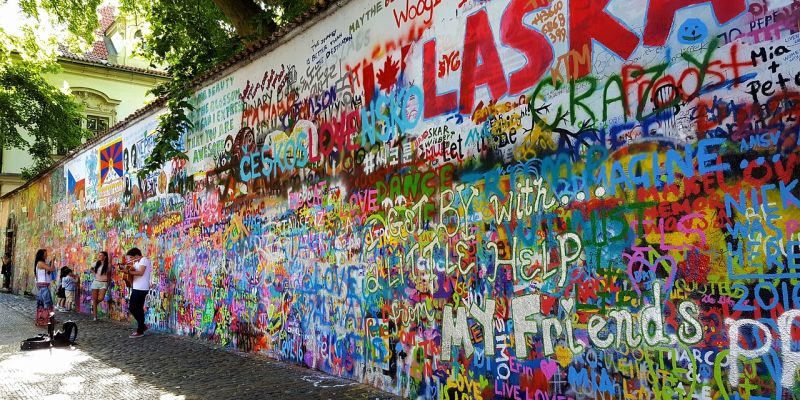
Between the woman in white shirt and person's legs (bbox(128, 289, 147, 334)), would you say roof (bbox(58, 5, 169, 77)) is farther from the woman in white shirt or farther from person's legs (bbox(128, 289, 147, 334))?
person's legs (bbox(128, 289, 147, 334))

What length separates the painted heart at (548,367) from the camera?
13.6 ft

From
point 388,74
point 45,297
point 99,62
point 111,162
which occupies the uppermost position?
point 99,62

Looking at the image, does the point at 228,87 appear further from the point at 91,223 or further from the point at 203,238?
the point at 91,223

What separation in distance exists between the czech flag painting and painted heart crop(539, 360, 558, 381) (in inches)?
458

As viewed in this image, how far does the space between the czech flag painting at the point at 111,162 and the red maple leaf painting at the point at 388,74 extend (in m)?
9.37

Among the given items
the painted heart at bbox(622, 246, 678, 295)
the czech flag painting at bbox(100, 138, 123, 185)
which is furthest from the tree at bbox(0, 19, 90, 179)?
the painted heart at bbox(622, 246, 678, 295)

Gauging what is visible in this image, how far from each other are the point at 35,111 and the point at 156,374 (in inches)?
791

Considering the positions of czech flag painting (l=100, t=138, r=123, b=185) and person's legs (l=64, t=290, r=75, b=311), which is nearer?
czech flag painting (l=100, t=138, r=123, b=185)

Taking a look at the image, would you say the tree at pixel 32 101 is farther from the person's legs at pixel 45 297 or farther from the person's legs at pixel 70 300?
the person's legs at pixel 45 297

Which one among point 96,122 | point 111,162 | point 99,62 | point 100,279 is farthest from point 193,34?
point 96,122

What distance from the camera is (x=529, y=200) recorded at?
439 cm

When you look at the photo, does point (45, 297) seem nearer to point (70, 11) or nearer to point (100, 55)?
point (70, 11)

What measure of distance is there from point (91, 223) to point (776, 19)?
50.5ft

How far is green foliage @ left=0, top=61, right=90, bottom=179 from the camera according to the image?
72.6 feet
